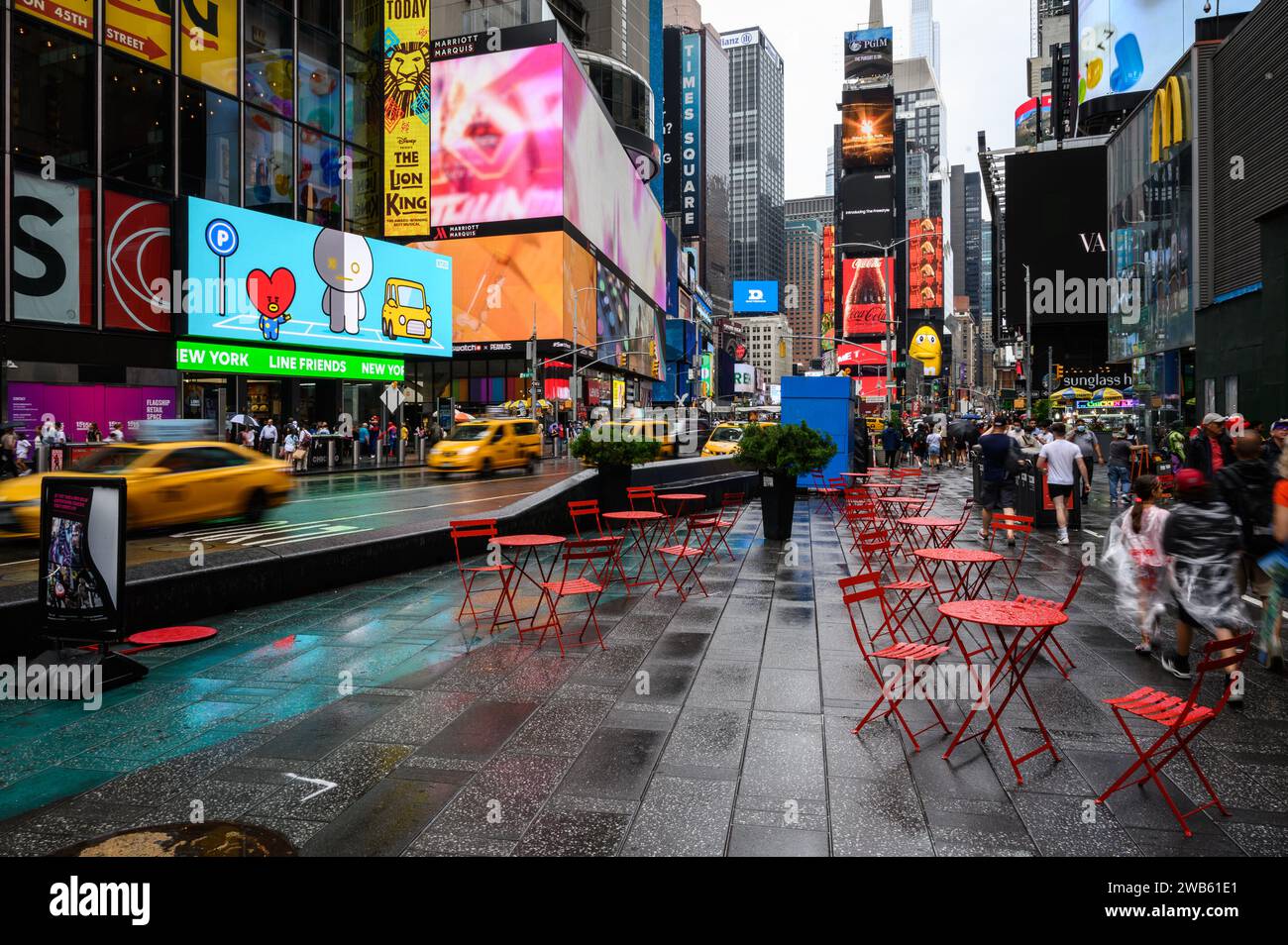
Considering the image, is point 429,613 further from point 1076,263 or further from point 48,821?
point 1076,263

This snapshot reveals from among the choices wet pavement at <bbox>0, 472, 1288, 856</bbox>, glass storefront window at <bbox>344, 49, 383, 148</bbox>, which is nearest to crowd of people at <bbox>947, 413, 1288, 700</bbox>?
wet pavement at <bbox>0, 472, 1288, 856</bbox>

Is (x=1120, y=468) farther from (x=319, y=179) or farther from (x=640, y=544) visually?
(x=319, y=179)

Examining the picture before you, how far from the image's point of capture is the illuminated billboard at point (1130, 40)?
5041cm

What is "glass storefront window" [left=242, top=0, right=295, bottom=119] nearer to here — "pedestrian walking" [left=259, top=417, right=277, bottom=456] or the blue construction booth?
"pedestrian walking" [left=259, top=417, right=277, bottom=456]

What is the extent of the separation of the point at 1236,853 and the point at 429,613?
7.06m

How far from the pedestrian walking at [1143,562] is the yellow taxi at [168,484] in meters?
12.1

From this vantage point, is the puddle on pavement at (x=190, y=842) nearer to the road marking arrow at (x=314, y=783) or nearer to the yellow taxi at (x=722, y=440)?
the road marking arrow at (x=314, y=783)

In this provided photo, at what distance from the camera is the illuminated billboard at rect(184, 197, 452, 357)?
2922 cm

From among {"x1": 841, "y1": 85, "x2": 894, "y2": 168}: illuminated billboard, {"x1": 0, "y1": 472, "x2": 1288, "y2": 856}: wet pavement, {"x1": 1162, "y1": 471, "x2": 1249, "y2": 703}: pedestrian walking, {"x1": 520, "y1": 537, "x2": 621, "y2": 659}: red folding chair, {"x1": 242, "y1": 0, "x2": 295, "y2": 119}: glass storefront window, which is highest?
{"x1": 841, "y1": 85, "x2": 894, "y2": 168}: illuminated billboard

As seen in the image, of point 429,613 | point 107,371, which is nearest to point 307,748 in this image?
point 429,613

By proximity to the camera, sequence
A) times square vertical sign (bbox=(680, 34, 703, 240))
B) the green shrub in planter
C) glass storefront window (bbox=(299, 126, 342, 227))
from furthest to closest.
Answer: times square vertical sign (bbox=(680, 34, 703, 240)), glass storefront window (bbox=(299, 126, 342, 227)), the green shrub in planter

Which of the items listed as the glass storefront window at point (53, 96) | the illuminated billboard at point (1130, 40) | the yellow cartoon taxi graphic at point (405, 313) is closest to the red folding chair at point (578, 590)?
the glass storefront window at point (53, 96)

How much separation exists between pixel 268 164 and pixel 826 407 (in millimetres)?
24628

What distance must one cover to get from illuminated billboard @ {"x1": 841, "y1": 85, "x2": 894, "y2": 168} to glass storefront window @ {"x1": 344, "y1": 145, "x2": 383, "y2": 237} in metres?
117
